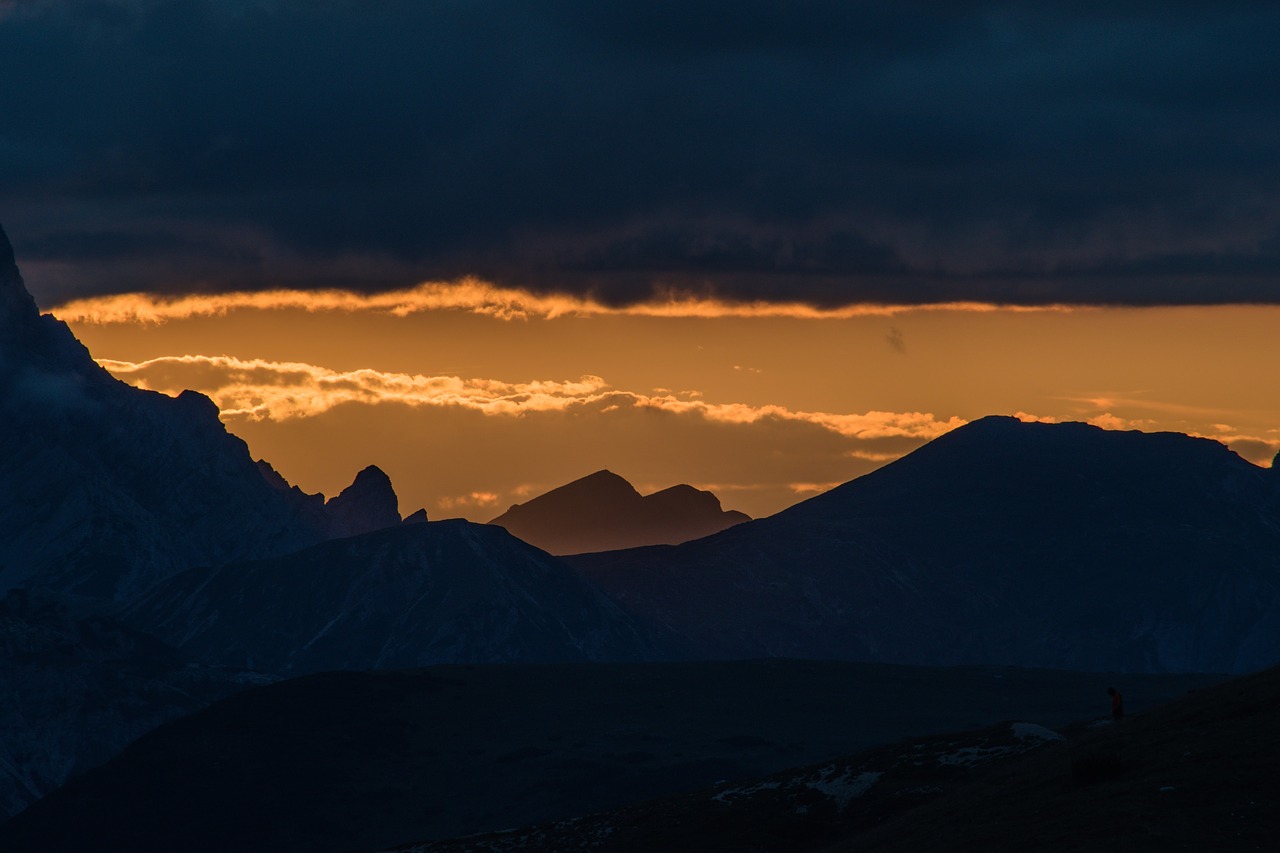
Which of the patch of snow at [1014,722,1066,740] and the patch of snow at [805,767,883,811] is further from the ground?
the patch of snow at [1014,722,1066,740]

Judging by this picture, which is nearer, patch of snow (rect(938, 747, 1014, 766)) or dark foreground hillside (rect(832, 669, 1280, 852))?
dark foreground hillside (rect(832, 669, 1280, 852))

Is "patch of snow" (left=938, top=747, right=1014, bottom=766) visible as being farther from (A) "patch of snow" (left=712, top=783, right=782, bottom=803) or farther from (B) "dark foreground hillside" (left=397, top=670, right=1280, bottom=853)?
(A) "patch of snow" (left=712, top=783, right=782, bottom=803)

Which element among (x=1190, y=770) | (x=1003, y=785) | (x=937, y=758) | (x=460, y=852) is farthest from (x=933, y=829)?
(x=460, y=852)

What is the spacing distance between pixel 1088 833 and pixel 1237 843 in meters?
8.44

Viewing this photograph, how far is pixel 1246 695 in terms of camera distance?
127 meters

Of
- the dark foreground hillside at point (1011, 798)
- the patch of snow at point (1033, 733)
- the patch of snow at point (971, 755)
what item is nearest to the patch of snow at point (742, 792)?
the dark foreground hillside at point (1011, 798)

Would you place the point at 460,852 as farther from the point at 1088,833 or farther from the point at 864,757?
the point at 1088,833

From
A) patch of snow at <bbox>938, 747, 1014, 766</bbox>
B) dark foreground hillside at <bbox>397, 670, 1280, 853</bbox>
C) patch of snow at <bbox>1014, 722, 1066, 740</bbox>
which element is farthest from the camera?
patch of snow at <bbox>1014, 722, 1066, 740</bbox>

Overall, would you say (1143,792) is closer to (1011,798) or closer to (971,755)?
(1011,798)

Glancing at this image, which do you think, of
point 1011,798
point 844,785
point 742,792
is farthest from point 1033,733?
point 1011,798

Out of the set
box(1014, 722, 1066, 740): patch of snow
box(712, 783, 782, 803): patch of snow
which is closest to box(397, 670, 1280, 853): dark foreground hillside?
box(1014, 722, 1066, 740): patch of snow

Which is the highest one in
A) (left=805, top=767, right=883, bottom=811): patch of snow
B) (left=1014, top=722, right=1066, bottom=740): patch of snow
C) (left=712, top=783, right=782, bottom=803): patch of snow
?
(left=1014, top=722, right=1066, bottom=740): patch of snow

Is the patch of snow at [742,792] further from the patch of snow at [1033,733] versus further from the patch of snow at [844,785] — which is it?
the patch of snow at [1033,733]

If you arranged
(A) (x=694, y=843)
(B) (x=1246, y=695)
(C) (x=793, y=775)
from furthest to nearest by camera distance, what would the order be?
1. (C) (x=793, y=775)
2. (A) (x=694, y=843)
3. (B) (x=1246, y=695)
